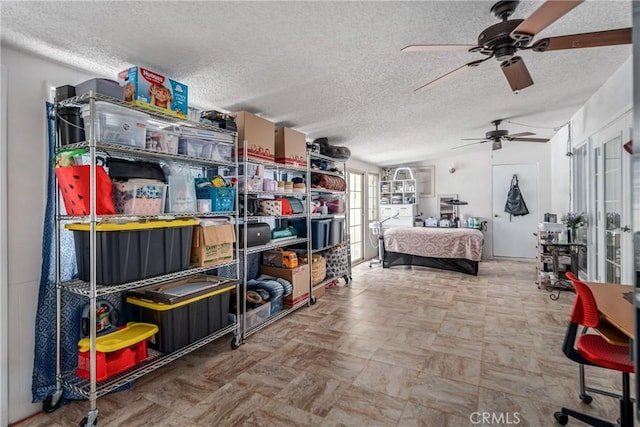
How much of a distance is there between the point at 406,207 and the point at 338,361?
17.2 feet

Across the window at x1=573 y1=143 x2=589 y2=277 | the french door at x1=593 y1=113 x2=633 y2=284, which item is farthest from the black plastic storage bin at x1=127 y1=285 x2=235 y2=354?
the window at x1=573 y1=143 x2=589 y2=277

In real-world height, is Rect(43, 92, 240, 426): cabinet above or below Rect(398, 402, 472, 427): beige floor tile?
above

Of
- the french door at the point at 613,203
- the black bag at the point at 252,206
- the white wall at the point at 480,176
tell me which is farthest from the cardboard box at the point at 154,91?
the white wall at the point at 480,176

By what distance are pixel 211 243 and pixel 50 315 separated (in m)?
1.05

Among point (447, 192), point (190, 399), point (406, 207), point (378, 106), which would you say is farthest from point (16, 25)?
point (447, 192)

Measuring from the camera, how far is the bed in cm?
533

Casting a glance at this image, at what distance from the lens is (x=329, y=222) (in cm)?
436

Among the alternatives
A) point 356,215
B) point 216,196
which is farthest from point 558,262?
point 216,196

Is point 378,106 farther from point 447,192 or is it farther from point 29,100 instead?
point 447,192

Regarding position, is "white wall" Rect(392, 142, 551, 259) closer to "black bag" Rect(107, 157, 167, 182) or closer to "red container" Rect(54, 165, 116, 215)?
"black bag" Rect(107, 157, 167, 182)

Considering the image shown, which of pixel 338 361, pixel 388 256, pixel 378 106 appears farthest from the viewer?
pixel 388 256

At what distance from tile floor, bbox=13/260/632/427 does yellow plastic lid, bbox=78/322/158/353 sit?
379mm

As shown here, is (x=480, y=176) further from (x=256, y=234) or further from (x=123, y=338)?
(x=123, y=338)

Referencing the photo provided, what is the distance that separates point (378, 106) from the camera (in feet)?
11.6
